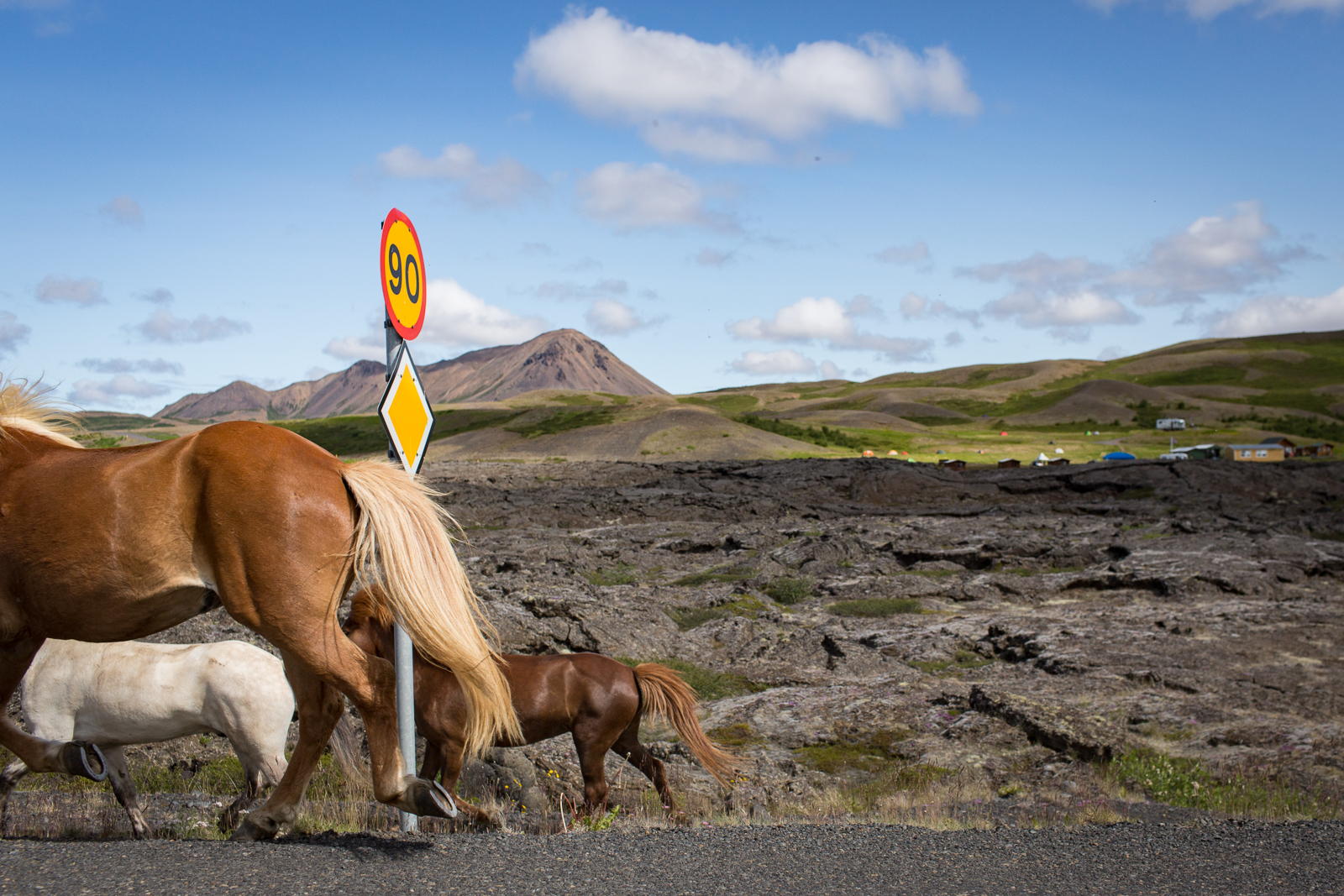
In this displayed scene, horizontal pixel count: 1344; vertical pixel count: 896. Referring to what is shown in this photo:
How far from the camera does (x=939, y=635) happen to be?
15352 millimetres

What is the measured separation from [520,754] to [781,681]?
569cm

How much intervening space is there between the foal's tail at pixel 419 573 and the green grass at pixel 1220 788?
569 centimetres

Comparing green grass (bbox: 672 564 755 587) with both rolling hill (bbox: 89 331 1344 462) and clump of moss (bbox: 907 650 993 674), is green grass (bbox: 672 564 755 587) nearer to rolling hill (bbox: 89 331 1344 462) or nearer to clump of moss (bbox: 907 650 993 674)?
clump of moss (bbox: 907 650 993 674)

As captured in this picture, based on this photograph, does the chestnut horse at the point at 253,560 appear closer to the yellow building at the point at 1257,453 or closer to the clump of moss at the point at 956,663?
the clump of moss at the point at 956,663

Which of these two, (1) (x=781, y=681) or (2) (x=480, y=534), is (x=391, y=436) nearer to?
(1) (x=781, y=681)

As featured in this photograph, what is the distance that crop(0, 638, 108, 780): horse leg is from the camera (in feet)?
14.9

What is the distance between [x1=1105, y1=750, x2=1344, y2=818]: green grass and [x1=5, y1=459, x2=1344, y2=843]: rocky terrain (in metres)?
0.14

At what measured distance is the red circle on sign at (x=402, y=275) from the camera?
5.36m

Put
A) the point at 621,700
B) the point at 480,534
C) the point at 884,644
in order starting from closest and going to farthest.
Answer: the point at 621,700
the point at 884,644
the point at 480,534

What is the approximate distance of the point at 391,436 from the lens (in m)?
5.25

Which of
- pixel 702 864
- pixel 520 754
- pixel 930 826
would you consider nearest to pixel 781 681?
pixel 520 754

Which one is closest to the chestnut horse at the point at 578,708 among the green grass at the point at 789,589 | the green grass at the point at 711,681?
the green grass at the point at 711,681

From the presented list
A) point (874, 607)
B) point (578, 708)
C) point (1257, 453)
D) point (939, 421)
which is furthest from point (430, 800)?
point (939, 421)

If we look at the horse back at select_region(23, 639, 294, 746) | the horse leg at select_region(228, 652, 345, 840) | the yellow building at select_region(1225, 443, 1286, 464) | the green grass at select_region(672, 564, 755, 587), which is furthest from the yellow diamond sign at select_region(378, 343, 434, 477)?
the yellow building at select_region(1225, 443, 1286, 464)
